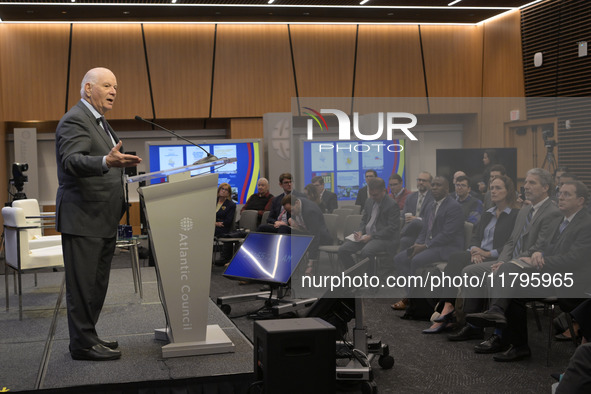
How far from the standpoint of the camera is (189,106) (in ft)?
38.7

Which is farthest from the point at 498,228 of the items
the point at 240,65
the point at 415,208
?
the point at 240,65

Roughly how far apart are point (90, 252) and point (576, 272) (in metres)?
3.03

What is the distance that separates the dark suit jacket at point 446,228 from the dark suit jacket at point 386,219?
0.16 m

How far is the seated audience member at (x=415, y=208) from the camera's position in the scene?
13.5ft

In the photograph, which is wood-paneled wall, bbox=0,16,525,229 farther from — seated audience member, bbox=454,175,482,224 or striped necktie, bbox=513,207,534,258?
seated audience member, bbox=454,175,482,224

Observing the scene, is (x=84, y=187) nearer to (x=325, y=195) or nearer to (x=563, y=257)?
(x=325, y=195)

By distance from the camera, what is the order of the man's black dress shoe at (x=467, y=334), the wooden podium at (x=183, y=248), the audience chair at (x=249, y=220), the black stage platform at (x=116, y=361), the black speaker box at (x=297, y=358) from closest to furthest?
the black speaker box at (x=297, y=358), the black stage platform at (x=116, y=361), the wooden podium at (x=183, y=248), the man's black dress shoe at (x=467, y=334), the audience chair at (x=249, y=220)

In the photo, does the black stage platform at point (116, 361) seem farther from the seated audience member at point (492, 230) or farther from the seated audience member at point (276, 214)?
the seated audience member at point (276, 214)

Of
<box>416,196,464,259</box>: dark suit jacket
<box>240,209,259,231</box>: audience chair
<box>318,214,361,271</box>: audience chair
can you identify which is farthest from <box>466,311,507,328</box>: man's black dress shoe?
<box>240,209,259,231</box>: audience chair

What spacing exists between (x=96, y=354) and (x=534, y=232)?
2.81m

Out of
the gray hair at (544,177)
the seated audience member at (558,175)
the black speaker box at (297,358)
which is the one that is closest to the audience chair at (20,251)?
the black speaker box at (297,358)

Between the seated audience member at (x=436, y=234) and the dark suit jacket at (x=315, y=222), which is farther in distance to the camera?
the dark suit jacket at (x=315, y=222)

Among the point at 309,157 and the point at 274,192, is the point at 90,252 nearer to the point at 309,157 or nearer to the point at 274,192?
the point at 309,157

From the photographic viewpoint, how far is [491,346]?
181 inches
